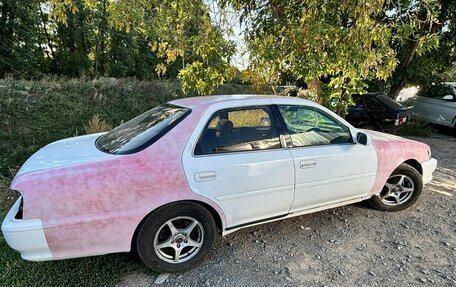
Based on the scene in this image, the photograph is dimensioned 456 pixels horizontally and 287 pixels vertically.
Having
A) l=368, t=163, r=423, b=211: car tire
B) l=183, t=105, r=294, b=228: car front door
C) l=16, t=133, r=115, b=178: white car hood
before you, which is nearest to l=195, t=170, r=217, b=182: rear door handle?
l=183, t=105, r=294, b=228: car front door

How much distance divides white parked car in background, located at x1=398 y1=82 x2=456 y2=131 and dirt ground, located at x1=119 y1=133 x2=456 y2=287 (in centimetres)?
703

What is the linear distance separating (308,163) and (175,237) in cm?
153

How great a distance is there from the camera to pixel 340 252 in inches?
122

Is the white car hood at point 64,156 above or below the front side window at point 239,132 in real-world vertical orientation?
below

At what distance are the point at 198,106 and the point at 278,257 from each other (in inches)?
68.3

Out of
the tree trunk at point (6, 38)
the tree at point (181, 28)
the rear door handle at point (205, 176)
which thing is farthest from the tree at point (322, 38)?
the tree trunk at point (6, 38)

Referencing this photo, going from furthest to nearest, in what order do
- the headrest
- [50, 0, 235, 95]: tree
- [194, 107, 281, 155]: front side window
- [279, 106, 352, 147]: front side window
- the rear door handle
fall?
[50, 0, 235, 95]: tree → [279, 106, 352, 147]: front side window → the headrest → [194, 107, 281, 155]: front side window → the rear door handle

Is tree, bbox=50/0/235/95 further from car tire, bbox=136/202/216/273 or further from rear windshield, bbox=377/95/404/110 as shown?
rear windshield, bbox=377/95/404/110

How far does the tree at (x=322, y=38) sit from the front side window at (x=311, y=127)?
4.48 feet

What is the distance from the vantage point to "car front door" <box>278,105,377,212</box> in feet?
10.3

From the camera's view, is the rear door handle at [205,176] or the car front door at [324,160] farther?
the car front door at [324,160]

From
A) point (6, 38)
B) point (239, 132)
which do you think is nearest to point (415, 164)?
point (239, 132)

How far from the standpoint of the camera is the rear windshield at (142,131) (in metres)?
2.68

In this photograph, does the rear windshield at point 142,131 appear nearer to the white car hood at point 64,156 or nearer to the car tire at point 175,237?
the white car hood at point 64,156
